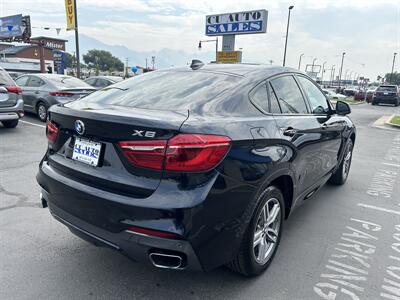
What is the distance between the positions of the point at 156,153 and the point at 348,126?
367cm

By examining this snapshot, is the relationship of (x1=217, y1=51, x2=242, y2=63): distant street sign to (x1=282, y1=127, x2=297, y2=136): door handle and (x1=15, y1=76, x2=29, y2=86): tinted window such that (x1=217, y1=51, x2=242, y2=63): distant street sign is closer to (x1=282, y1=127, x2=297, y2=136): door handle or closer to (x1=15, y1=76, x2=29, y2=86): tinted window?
(x1=15, y1=76, x2=29, y2=86): tinted window

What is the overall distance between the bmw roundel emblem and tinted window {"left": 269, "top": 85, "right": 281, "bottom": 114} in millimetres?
1463

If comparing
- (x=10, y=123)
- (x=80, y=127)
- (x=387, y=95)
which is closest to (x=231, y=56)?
(x=10, y=123)

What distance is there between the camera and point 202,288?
8.42 ft

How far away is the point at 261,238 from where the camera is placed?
271 centimetres

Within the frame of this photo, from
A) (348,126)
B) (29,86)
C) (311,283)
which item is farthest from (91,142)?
(29,86)

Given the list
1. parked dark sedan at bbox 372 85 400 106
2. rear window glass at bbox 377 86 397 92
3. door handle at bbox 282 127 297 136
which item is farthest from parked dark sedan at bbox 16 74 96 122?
rear window glass at bbox 377 86 397 92

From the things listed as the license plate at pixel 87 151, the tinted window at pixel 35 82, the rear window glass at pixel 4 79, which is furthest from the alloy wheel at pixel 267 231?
the tinted window at pixel 35 82

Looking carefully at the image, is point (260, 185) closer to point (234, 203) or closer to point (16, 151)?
point (234, 203)

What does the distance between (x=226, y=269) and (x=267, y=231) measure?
17.8 inches

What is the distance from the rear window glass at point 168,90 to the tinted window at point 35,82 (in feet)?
25.2

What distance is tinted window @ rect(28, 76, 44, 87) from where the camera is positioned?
9863 millimetres

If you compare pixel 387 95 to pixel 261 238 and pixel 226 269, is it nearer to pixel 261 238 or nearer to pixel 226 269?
pixel 261 238

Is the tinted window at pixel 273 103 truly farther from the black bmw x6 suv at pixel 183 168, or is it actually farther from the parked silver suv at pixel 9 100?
the parked silver suv at pixel 9 100
